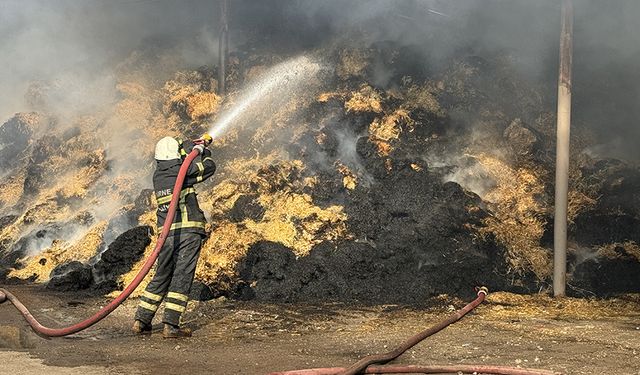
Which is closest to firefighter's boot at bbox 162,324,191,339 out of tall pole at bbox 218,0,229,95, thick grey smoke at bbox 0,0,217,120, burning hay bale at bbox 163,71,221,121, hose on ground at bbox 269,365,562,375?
hose on ground at bbox 269,365,562,375

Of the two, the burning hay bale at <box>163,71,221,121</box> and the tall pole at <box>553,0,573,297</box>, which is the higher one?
the burning hay bale at <box>163,71,221,121</box>

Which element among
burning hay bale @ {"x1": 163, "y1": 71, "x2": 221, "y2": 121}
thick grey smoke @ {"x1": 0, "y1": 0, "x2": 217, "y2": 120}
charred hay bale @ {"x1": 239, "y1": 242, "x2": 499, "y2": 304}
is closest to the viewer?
charred hay bale @ {"x1": 239, "y1": 242, "x2": 499, "y2": 304}

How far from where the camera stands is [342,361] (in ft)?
15.0

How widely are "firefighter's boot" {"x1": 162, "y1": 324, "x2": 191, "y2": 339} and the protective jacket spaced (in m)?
0.89

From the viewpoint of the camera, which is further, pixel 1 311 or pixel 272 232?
pixel 272 232

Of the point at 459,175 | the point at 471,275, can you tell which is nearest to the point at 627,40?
the point at 459,175

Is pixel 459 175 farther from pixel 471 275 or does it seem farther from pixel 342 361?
pixel 342 361

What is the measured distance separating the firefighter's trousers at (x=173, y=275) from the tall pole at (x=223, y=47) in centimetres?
716

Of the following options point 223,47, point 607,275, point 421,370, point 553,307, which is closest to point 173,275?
point 421,370

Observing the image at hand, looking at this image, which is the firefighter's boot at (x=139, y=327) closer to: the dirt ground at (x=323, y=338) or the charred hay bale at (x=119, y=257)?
the dirt ground at (x=323, y=338)

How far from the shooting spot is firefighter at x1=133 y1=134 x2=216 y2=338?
5.69 metres

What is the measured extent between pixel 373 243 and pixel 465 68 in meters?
4.69

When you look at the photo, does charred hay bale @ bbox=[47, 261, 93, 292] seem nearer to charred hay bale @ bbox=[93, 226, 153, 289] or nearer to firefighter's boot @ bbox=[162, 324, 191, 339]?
charred hay bale @ bbox=[93, 226, 153, 289]

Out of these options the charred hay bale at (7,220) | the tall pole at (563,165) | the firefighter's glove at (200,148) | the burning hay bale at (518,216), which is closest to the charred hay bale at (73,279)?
the charred hay bale at (7,220)
